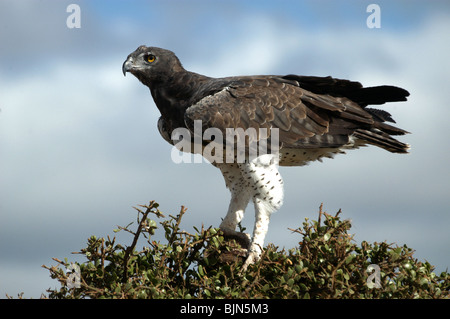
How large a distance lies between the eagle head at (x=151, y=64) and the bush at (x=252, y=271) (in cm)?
298

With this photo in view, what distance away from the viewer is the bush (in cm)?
530

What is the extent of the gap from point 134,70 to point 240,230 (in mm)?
2807

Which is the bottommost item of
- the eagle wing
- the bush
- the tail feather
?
the bush

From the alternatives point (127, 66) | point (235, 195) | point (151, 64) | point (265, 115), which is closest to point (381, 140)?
point (265, 115)

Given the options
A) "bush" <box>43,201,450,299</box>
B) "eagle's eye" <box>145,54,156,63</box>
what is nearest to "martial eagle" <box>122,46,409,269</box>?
"eagle's eye" <box>145,54,156,63</box>

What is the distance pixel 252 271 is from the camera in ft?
19.3

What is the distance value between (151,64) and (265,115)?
1.90m

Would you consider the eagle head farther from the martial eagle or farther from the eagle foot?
the eagle foot

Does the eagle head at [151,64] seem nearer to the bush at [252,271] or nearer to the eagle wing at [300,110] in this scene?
the eagle wing at [300,110]

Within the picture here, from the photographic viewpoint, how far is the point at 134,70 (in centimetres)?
823

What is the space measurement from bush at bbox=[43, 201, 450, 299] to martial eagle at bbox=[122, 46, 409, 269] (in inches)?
51.6
